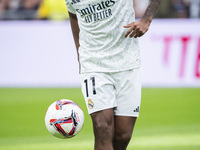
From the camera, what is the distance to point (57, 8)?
57.6ft

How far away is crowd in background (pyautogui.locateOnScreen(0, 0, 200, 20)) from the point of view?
1664cm

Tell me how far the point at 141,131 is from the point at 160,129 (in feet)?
1.47

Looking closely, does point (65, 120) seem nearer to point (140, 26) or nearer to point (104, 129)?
point (104, 129)

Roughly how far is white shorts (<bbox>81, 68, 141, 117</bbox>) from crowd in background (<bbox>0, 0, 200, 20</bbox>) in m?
10.8

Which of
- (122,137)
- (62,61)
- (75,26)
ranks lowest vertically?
(62,61)

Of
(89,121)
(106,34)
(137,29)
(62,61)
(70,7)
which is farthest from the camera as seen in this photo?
(62,61)

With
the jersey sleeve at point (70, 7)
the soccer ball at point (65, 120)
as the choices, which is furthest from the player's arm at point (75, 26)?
the soccer ball at point (65, 120)

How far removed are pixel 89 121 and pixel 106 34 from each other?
6.74m

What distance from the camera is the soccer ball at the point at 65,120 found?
6000 mm

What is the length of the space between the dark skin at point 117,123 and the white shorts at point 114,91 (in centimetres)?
8

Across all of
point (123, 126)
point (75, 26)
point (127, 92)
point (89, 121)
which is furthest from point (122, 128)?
point (89, 121)

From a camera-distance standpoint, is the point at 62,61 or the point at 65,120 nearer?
the point at 65,120

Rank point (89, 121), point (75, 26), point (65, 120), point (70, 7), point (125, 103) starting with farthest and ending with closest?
point (89, 121)
point (75, 26)
point (70, 7)
point (65, 120)
point (125, 103)

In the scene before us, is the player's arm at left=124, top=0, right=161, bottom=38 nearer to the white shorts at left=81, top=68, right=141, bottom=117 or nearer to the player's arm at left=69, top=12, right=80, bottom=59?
the white shorts at left=81, top=68, right=141, bottom=117
